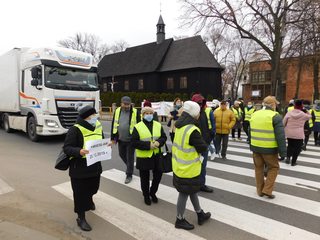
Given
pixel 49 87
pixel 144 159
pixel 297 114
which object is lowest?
pixel 144 159

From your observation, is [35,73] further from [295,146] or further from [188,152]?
[295,146]

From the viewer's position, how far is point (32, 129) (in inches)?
446

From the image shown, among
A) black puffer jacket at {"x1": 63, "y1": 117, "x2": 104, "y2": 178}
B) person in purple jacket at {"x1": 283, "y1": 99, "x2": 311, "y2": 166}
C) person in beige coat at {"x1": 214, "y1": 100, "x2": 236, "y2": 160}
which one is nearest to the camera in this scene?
black puffer jacket at {"x1": 63, "y1": 117, "x2": 104, "y2": 178}

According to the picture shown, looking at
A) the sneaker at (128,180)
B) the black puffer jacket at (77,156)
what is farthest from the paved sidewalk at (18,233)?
the sneaker at (128,180)

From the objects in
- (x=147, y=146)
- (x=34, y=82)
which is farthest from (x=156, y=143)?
(x=34, y=82)

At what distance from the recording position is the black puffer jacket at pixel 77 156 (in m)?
3.75

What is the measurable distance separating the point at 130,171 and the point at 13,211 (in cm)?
250

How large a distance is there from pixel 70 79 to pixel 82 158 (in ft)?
25.1

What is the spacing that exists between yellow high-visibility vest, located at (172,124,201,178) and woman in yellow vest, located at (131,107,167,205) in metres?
0.96

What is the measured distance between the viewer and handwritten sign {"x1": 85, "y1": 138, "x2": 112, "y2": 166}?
3785 mm

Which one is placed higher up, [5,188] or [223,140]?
[223,140]

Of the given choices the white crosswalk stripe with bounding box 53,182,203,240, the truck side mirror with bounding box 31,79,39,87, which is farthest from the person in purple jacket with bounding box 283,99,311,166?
the truck side mirror with bounding box 31,79,39,87

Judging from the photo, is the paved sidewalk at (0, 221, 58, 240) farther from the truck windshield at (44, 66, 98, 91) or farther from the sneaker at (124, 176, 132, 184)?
the truck windshield at (44, 66, 98, 91)

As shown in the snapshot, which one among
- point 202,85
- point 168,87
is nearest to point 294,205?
point 202,85
